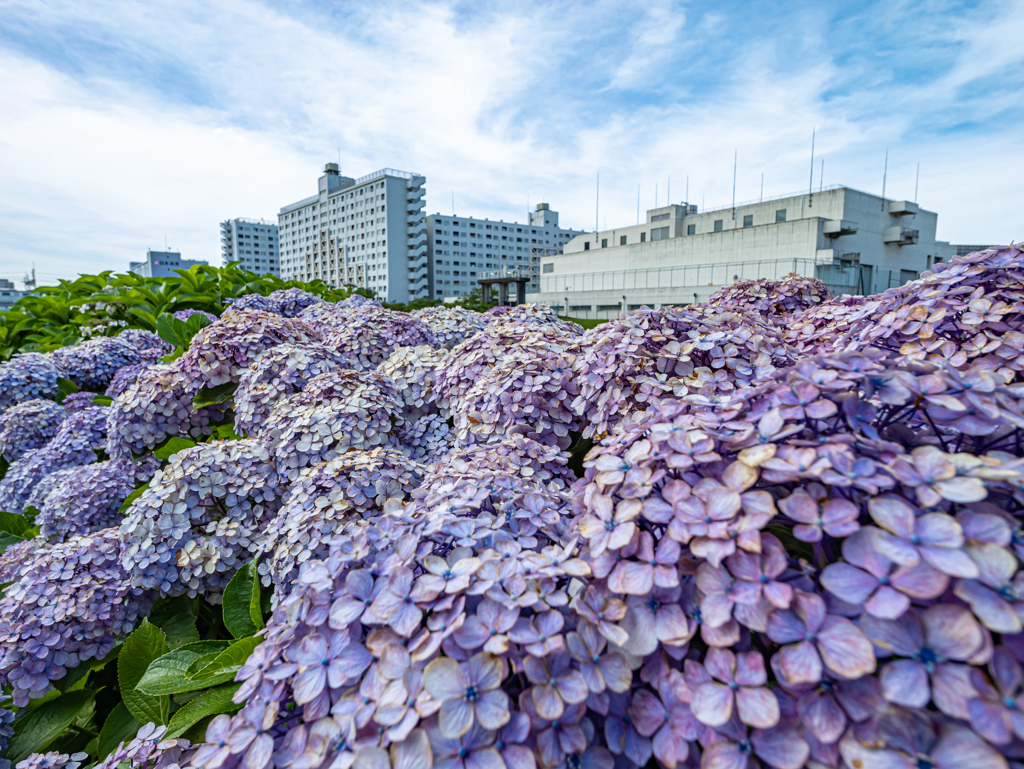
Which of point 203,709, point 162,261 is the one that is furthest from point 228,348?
point 162,261

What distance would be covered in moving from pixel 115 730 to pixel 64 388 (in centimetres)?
424

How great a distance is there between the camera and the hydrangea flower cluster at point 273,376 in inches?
98.3

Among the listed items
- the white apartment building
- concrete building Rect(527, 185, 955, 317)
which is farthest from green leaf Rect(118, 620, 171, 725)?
the white apartment building

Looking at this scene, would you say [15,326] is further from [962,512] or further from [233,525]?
[962,512]

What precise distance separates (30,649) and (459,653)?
1942 mm

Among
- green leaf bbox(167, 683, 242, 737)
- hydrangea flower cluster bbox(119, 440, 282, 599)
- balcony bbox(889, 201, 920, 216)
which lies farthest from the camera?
balcony bbox(889, 201, 920, 216)

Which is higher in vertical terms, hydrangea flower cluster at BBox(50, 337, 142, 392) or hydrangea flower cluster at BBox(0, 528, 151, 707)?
hydrangea flower cluster at BBox(50, 337, 142, 392)

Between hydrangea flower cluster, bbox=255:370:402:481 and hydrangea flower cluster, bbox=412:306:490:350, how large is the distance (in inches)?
45.2

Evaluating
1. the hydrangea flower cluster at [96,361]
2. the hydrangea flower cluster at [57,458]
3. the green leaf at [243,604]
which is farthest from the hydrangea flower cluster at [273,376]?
the hydrangea flower cluster at [96,361]

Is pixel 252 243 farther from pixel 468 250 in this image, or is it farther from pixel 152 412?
pixel 152 412

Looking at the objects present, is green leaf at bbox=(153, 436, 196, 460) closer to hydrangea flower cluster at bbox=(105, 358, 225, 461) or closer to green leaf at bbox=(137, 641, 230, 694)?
hydrangea flower cluster at bbox=(105, 358, 225, 461)

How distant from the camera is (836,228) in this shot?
109 ft

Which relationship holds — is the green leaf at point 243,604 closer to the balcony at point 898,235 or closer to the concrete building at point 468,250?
the balcony at point 898,235

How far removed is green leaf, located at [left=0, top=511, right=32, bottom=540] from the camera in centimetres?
324
